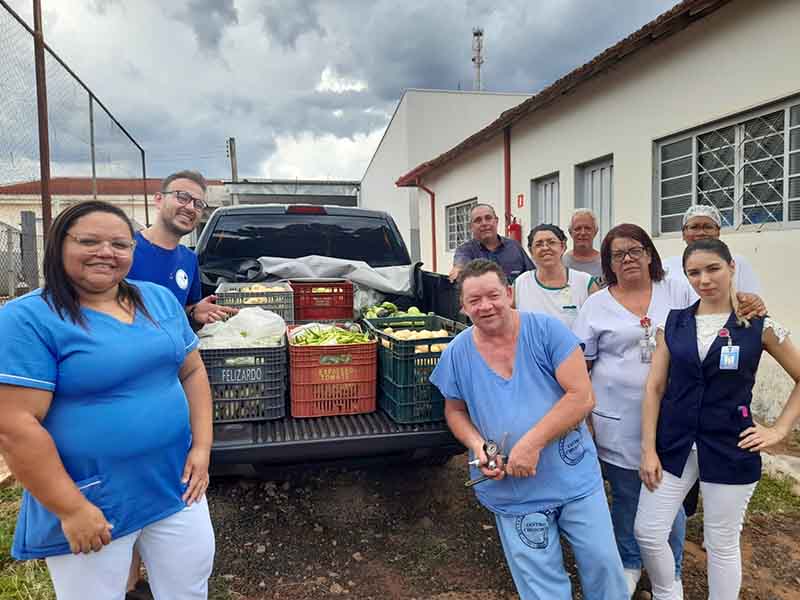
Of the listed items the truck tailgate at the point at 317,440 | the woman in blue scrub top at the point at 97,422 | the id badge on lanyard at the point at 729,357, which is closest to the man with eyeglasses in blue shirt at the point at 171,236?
the truck tailgate at the point at 317,440

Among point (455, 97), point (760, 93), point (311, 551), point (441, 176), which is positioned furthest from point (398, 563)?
point (455, 97)

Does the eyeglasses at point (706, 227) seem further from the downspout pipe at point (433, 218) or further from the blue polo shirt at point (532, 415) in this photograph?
the downspout pipe at point (433, 218)

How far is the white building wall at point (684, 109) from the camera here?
4.90m

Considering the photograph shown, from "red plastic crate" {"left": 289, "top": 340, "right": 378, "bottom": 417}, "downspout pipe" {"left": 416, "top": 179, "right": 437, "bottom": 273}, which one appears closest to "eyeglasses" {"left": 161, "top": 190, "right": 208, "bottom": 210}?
"red plastic crate" {"left": 289, "top": 340, "right": 378, "bottom": 417}

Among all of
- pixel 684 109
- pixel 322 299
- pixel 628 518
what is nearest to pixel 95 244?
pixel 322 299

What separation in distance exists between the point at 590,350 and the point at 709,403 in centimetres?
55

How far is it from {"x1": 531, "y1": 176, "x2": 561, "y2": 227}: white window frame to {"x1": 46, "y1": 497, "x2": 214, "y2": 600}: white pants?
797 cm

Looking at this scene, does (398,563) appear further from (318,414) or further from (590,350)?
(590,350)

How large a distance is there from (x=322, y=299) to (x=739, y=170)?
4.30 metres

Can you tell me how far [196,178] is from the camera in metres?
2.95

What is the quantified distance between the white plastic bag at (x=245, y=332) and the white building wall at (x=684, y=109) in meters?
4.52

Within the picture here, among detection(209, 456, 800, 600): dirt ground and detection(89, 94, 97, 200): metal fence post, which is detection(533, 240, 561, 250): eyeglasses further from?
detection(89, 94, 97, 200): metal fence post

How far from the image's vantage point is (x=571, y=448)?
2.22 meters

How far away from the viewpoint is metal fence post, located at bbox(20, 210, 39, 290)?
256 inches
